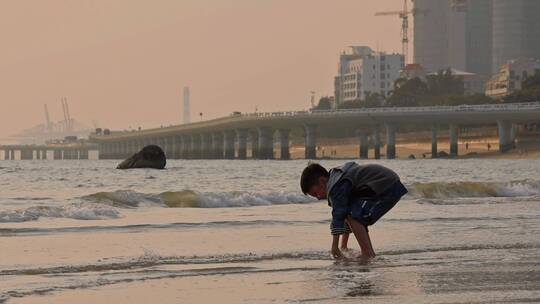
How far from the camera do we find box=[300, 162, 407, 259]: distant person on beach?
13121 mm

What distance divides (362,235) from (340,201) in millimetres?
933

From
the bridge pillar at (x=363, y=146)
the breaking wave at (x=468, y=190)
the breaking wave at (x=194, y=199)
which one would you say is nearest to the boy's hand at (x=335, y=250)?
the breaking wave at (x=194, y=199)

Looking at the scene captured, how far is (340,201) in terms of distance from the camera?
43.2 feet

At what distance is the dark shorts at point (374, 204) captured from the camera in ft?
44.4

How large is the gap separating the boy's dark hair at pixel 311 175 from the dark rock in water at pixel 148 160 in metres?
89.3

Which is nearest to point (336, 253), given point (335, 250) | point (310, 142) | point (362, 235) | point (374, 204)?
point (335, 250)

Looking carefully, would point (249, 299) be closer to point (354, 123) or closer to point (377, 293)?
point (377, 293)

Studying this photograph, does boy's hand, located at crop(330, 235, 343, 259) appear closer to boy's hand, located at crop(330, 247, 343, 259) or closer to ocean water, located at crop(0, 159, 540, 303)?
boy's hand, located at crop(330, 247, 343, 259)

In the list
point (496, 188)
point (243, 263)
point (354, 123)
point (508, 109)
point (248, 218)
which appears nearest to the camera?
point (243, 263)

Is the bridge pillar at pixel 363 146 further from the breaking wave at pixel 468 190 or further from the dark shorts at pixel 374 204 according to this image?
the dark shorts at pixel 374 204

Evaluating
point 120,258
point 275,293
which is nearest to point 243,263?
point 120,258

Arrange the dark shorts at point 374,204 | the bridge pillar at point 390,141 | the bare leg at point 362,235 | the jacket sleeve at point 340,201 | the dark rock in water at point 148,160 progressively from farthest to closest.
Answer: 1. the bridge pillar at point 390,141
2. the dark rock in water at point 148,160
3. the bare leg at point 362,235
4. the dark shorts at point 374,204
5. the jacket sleeve at point 340,201

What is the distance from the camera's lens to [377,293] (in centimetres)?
1148

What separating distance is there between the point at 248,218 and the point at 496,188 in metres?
15.1
